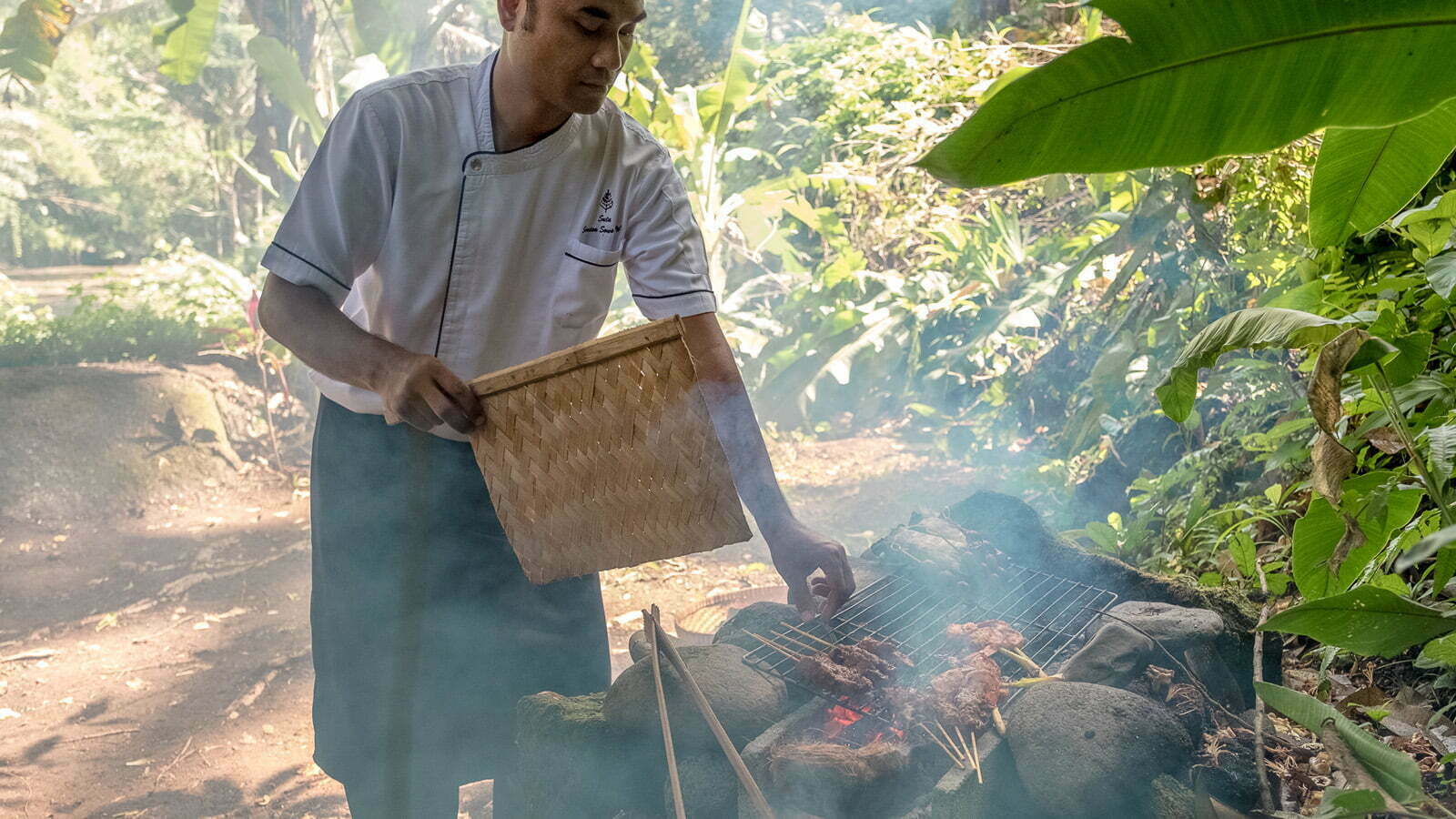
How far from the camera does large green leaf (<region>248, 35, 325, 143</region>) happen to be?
6.59 m

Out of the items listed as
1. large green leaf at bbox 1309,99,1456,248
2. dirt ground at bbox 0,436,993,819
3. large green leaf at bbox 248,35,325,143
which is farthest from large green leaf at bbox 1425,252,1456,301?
large green leaf at bbox 248,35,325,143

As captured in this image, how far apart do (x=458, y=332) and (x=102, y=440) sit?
6020mm

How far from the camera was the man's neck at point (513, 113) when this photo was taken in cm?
206

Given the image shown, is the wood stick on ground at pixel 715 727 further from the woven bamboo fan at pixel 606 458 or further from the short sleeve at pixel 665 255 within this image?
the short sleeve at pixel 665 255

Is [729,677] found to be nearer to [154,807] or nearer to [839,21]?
[154,807]

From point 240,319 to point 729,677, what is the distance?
284 inches

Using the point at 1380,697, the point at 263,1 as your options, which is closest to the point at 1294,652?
the point at 1380,697

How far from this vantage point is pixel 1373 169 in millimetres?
1583

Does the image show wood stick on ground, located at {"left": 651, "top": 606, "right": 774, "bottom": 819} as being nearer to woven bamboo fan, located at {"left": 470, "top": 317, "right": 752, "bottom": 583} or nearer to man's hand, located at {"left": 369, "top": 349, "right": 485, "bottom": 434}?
woven bamboo fan, located at {"left": 470, "top": 317, "right": 752, "bottom": 583}

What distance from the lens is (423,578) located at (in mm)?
2330

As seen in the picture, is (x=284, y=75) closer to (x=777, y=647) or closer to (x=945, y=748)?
(x=777, y=647)

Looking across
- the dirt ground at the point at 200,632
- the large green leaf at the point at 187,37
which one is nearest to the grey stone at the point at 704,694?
the dirt ground at the point at 200,632

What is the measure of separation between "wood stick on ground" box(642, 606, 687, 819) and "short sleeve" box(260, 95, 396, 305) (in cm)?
95

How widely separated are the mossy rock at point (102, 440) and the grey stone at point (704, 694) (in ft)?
19.7
